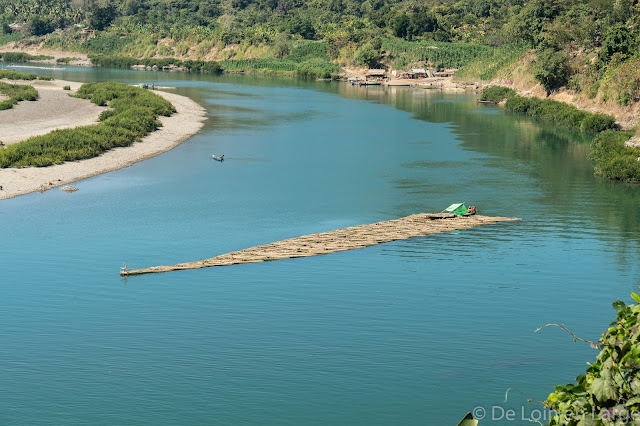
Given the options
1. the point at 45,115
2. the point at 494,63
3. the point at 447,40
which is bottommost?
the point at 45,115

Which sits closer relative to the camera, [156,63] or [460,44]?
[460,44]

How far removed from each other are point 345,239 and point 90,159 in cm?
2847

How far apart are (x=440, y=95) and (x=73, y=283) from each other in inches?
3609

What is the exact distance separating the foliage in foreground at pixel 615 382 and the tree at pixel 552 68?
8222 centimetres

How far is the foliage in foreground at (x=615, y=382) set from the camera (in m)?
9.92

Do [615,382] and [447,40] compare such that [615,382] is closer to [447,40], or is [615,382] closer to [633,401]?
[633,401]

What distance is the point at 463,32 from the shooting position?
159375 millimetres

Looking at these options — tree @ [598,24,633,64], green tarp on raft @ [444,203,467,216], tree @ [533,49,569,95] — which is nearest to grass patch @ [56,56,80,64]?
tree @ [533,49,569,95]

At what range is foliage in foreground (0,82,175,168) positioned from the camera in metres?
54.1

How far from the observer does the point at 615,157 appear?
5312cm

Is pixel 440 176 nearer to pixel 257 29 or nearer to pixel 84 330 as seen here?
pixel 84 330

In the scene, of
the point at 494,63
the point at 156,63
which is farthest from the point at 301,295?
the point at 156,63

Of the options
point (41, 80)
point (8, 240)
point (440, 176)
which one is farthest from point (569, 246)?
point (41, 80)

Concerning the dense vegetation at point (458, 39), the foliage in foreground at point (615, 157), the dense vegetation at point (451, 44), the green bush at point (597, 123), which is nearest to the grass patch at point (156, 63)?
the dense vegetation at point (451, 44)
